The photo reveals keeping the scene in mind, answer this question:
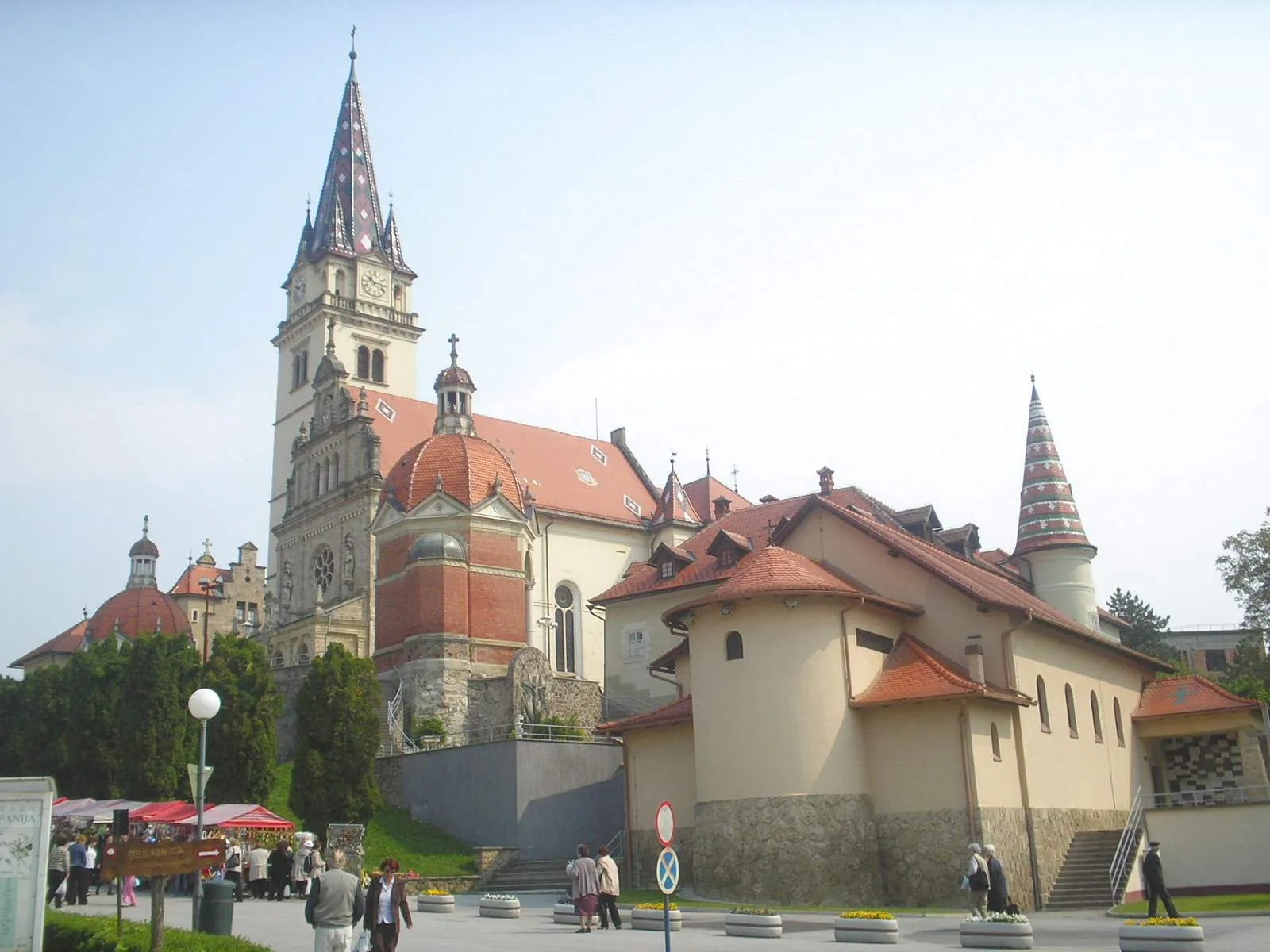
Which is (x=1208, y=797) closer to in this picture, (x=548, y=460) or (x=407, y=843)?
(x=407, y=843)

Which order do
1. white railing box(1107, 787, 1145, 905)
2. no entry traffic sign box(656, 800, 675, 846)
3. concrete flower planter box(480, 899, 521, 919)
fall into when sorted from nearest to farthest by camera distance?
1. no entry traffic sign box(656, 800, 675, 846)
2. concrete flower planter box(480, 899, 521, 919)
3. white railing box(1107, 787, 1145, 905)

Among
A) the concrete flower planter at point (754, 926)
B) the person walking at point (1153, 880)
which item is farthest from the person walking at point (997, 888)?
the concrete flower planter at point (754, 926)

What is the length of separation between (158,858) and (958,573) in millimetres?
23064

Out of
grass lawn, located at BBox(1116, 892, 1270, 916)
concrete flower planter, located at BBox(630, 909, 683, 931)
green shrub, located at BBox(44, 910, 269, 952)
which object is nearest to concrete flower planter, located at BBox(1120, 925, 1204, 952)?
grass lawn, located at BBox(1116, 892, 1270, 916)

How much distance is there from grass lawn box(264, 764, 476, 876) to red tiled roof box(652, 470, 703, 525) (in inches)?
1250

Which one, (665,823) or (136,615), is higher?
(136,615)

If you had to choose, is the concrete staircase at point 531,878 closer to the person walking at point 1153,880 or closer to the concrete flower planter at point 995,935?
the concrete flower planter at point 995,935

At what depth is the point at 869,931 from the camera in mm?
21562

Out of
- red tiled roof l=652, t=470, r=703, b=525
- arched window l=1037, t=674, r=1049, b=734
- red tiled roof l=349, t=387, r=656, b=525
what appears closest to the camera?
arched window l=1037, t=674, r=1049, b=734

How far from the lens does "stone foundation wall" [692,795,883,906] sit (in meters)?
29.7

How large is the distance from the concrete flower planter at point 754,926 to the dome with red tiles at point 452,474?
3001cm

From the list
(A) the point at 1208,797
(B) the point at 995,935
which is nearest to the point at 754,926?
(B) the point at 995,935

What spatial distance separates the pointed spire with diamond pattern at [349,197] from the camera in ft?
301

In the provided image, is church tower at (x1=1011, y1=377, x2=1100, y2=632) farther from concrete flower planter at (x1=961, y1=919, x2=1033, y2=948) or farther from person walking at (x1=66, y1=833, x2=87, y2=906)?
person walking at (x1=66, y1=833, x2=87, y2=906)
